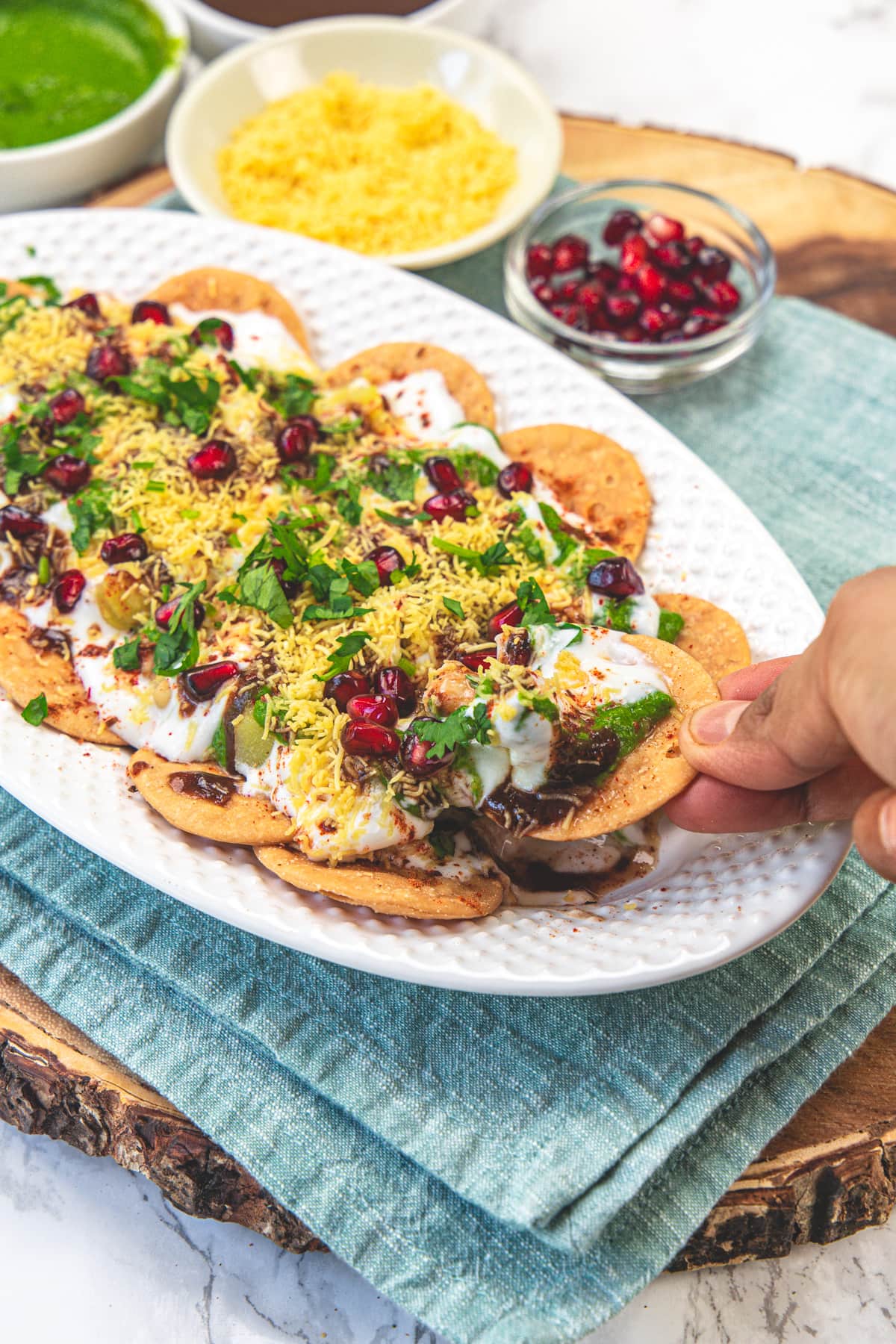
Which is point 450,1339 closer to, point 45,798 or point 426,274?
point 45,798

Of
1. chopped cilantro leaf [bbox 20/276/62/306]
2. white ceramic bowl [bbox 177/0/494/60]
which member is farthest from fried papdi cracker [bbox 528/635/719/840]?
white ceramic bowl [bbox 177/0/494/60]

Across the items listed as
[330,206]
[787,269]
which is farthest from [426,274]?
[787,269]

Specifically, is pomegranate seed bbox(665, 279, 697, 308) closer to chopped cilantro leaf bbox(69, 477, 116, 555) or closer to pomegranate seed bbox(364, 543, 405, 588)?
pomegranate seed bbox(364, 543, 405, 588)

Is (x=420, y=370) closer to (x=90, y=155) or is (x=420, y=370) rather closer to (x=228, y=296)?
(x=228, y=296)

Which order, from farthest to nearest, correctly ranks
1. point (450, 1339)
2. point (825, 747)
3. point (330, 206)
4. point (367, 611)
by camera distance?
point (330, 206)
point (367, 611)
point (450, 1339)
point (825, 747)

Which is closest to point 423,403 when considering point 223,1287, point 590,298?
point 590,298

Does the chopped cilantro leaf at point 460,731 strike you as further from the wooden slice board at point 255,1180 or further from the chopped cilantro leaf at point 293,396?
the chopped cilantro leaf at point 293,396
